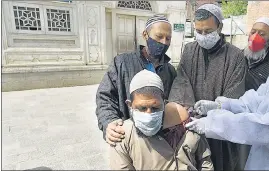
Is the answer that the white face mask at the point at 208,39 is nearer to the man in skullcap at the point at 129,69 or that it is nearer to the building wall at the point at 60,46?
the man in skullcap at the point at 129,69

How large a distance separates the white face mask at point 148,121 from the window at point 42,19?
6.23 m

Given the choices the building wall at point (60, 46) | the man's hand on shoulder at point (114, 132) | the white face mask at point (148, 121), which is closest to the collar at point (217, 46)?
the white face mask at point (148, 121)

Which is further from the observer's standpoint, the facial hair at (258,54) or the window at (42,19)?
the window at (42,19)

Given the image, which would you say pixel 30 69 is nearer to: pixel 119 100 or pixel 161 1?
pixel 161 1

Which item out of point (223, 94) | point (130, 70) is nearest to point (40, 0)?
point (130, 70)

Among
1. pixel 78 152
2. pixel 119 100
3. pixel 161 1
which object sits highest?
pixel 161 1

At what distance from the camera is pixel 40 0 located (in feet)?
20.9

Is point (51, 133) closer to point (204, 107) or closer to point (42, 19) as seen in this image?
point (204, 107)

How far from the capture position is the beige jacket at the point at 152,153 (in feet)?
4.15

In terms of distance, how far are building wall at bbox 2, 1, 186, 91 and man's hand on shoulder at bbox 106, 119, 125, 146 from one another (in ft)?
19.7

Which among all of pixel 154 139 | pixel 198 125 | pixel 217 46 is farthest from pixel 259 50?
pixel 154 139

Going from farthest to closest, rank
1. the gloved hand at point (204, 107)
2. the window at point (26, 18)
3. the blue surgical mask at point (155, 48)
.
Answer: the window at point (26, 18) < the blue surgical mask at point (155, 48) < the gloved hand at point (204, 107)

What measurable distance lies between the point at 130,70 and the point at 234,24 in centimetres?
1026

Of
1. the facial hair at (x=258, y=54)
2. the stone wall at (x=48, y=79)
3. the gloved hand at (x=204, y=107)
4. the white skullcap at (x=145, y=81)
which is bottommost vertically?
the stone wall at (x=48, y=79)
